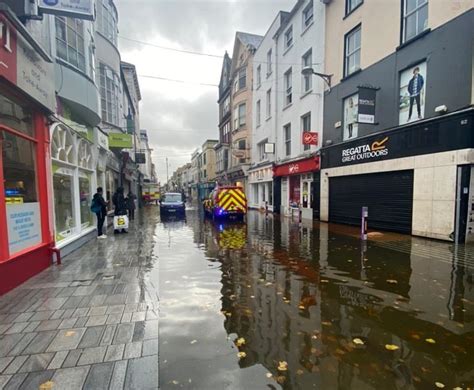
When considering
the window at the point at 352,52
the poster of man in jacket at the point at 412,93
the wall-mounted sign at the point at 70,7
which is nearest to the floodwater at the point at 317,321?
the poster of man in jacket at the point at 412,93

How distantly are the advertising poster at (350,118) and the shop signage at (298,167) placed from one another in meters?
2.25

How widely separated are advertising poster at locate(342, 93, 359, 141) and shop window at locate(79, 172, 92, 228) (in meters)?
11.4

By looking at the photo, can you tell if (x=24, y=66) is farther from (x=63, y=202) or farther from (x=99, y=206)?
(x=99, y=206)

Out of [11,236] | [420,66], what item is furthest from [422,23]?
[11,236]

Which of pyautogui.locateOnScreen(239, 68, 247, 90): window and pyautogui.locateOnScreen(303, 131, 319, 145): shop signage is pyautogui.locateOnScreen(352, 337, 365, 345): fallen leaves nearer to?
pyautogui.locateOnScreen(303, 131, 319, 145): shop signage

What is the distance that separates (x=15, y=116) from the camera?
5.41 metres

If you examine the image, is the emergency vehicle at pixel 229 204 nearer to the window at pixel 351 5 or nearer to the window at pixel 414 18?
the window at pixel 414 18

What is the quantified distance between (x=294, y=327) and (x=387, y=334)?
3.59ft

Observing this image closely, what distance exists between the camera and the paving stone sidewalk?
2.64 metres

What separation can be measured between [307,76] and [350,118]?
5.10 m

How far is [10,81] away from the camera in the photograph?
475 cm

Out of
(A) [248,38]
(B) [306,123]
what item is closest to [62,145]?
(B) [306,123]

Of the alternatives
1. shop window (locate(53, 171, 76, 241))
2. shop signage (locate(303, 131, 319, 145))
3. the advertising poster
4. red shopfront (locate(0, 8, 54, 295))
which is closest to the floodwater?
red shopfront (locate(0, 8, 54, 295))

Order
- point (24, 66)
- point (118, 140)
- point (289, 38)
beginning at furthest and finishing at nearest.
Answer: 1. point (289, 38)
2. point (118, 140)
3. point (24, 66)
